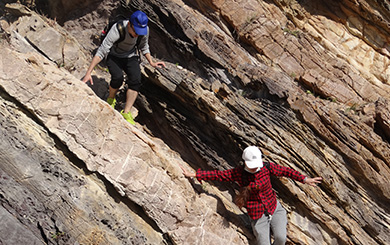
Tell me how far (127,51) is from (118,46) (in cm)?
22

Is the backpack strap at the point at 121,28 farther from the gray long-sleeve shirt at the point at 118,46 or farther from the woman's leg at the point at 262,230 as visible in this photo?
the woman's leg at the point at 262,230

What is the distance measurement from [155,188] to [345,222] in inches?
174

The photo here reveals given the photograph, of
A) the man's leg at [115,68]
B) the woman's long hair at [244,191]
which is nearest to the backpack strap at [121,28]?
the man's leg at [115,68]

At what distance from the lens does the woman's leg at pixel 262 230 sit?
21.2 ft

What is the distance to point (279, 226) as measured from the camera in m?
6.58

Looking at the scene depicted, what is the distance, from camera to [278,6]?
33.2ft

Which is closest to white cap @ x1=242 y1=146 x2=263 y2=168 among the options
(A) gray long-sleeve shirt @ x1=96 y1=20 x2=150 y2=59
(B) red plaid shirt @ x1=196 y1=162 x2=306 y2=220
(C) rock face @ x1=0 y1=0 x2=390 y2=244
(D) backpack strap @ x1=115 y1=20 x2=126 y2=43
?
(B) red plaid shirt @ x1=196 y1=162 x2=306 y2=220

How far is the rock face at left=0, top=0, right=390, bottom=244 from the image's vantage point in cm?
523

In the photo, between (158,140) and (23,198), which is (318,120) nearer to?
(158,140)

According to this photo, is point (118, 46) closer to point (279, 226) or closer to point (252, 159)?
point (252, 159)

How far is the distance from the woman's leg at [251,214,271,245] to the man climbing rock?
3.40 meters

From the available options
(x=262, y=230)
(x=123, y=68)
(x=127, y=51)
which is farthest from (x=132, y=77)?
(x=262, y=230)

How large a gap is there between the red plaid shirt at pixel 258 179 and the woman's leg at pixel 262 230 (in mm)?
159

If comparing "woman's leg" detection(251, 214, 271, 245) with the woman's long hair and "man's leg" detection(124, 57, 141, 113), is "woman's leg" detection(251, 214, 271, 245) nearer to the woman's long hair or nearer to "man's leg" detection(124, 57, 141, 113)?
the woman's long hair
